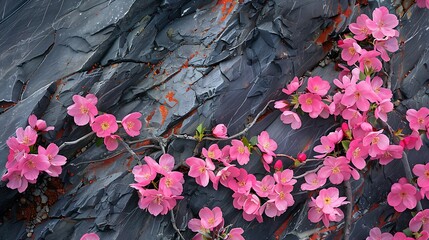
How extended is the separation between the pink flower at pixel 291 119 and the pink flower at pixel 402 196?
20.7 inches

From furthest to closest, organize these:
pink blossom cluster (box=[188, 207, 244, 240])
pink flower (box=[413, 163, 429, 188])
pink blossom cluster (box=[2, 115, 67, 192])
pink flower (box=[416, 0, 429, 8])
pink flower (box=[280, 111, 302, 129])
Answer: pink flower (box=[416, 0, 429, 8]), pink flower (box=[413, 163, 429, 188]), pink flower (box=[280, 111, 302, 129]), pink blossom cluster (box=[188, 207, 244, 240]), pink blossom cluster (box=[2, 115, 67, 192])

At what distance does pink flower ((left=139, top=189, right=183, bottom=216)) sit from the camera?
2.47 meters

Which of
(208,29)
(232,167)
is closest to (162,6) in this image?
(208,29)

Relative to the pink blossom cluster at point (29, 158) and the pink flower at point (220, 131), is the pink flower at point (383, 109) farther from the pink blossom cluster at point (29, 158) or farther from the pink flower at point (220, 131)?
the pink blossom cluster at point (29, 158)

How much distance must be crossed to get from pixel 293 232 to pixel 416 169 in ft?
2.03

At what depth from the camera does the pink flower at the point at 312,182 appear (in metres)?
2.66

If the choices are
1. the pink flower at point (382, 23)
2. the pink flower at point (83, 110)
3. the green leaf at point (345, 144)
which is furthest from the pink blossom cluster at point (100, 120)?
the pink flower at point (382, 23)

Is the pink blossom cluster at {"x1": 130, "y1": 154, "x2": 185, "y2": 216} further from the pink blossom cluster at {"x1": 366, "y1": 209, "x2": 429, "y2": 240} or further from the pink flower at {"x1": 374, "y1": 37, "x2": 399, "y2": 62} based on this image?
the pink flower at {"x1": 374, "y1": 37, "x2": 399, "y2": 62}

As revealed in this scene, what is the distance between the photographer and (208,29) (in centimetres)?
272

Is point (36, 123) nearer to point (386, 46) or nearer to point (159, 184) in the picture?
point (159, 184)

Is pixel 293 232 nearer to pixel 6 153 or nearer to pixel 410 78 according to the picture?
pixel 410 78

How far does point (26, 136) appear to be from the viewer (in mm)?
2457

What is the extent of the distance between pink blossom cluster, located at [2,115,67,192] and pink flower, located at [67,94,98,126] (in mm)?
106

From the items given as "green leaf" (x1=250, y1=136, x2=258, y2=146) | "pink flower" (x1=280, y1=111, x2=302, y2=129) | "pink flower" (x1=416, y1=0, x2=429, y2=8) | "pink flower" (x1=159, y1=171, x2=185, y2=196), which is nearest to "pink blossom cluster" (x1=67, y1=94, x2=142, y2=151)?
"pink flower" (x1=159, y1=171, x2=185, y2=196)
